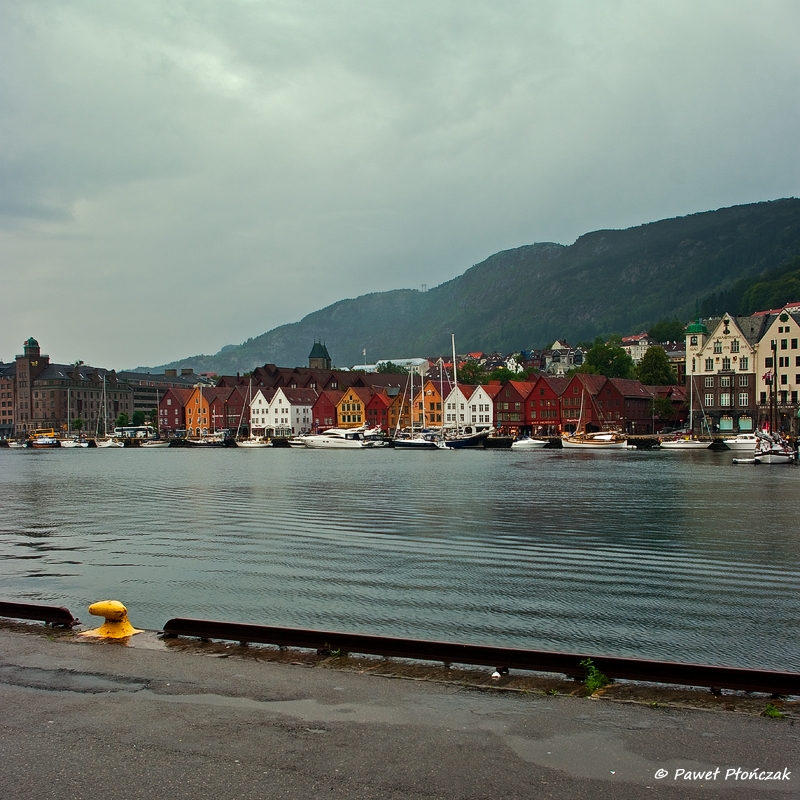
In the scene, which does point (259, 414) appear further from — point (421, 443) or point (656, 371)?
point (656, 371)

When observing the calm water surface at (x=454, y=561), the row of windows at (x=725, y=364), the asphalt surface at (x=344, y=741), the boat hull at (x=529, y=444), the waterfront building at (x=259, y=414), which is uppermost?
the row of windows at (x=725, y=364)

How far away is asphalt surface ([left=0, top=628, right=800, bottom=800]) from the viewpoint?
7871mm

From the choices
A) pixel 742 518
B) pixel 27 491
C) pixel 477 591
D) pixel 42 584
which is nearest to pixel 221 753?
pixel 477 591

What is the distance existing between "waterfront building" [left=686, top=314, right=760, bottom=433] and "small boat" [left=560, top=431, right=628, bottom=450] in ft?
50.4

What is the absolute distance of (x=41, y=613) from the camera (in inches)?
576

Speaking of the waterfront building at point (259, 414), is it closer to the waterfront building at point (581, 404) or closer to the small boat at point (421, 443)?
the small boat at point (421, 443)

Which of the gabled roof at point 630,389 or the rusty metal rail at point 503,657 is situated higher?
the gabled roof at point 630,389

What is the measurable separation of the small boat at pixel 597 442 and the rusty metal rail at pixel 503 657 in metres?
118

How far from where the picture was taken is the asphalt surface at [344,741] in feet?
25.8

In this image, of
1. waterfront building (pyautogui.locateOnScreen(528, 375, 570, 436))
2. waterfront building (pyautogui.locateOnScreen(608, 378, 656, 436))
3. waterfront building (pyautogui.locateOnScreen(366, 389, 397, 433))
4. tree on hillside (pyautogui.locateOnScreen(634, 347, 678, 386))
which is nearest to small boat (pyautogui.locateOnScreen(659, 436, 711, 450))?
waterfront building (pyautogui.locateOnScreen(608, 378, 656, 436))

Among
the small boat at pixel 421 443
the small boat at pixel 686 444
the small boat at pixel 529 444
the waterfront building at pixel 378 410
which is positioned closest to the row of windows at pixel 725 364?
the small boat at pixel 686 444

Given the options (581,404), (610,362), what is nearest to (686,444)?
A: (581,404)

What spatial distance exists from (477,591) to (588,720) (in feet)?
39.6

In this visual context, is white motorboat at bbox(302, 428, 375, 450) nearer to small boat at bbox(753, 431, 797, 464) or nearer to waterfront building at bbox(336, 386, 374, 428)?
waterfront building at bbox(336, 386, 374, 428)
